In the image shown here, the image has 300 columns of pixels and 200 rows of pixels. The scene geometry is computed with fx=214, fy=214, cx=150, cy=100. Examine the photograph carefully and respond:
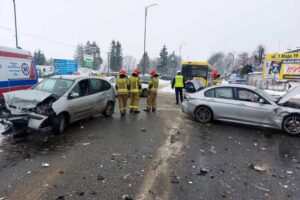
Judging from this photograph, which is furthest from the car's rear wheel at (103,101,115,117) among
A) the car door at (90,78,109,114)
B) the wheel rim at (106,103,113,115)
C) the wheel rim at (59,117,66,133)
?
the wheel rim at (59,117,66,133)

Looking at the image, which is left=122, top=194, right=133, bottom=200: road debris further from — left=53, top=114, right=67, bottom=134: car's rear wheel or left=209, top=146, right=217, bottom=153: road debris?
left=53, top=114, right=67, bottom=134: car's rear wheel

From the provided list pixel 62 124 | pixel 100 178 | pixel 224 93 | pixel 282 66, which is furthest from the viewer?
pixel 282 66

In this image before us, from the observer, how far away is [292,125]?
21.8ft

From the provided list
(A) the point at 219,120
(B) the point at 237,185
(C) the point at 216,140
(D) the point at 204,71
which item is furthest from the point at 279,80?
(B) the point at 237,185

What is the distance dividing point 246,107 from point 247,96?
1.37 feet

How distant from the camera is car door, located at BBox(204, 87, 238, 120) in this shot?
7.39 metres

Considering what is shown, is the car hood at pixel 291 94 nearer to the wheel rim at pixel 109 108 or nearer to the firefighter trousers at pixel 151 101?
the firefighter trousers at pixel 151 101

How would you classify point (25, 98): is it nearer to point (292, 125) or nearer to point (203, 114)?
point (203, 114)

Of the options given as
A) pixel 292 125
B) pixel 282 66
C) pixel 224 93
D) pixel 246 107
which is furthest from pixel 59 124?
pixel 282 66

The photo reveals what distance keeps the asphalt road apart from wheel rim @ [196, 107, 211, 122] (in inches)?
38.3

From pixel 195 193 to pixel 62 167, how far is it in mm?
2543

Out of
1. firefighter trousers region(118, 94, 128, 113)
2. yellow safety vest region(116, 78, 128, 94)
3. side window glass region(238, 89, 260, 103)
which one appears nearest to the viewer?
side window glass region(238, 89, 260, 103)

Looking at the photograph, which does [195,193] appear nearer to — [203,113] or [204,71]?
[203,113]

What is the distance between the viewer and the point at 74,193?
10.8ft
